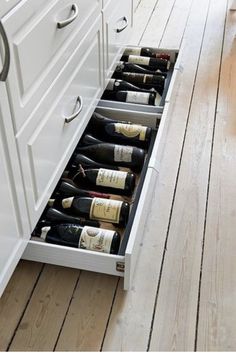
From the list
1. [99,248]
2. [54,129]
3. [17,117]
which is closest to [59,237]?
[99,248]

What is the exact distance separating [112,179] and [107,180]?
Result: 0.06 feet

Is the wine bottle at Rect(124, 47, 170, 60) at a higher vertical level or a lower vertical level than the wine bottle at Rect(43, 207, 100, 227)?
higher

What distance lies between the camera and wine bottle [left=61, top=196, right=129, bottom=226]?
1502 mm

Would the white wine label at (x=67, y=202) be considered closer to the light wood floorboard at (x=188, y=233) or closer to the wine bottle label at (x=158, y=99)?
the light wood floorboard at (x=188, y=233)

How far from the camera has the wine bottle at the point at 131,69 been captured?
7.24ft

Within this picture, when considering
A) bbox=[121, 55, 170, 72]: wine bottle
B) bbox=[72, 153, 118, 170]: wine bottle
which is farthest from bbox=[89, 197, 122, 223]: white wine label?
bbox=[121, 55, 170, 72]: wine bottle

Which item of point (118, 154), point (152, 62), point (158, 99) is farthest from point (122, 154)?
point (152, 62)

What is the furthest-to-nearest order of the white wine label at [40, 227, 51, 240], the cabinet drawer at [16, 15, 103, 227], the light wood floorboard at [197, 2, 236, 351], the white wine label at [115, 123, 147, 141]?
the white wine label at [115, 123, 147, 141], the white wine label at [40, 227, 51, 240], the light wood floorboard at [197, 2, 236, 351], the cabinet drawer at [16, 15, 103, 227]

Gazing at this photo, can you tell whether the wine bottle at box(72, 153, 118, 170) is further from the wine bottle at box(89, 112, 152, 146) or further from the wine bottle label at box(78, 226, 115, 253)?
the wine bottle label at box(78, 226, 115, 253)

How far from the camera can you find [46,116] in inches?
50.5

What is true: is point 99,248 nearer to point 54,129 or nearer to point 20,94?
point 54,129

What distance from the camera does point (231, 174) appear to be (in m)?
1.89

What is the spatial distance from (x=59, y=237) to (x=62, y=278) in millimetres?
140

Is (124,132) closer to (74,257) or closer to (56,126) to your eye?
(56,126)
